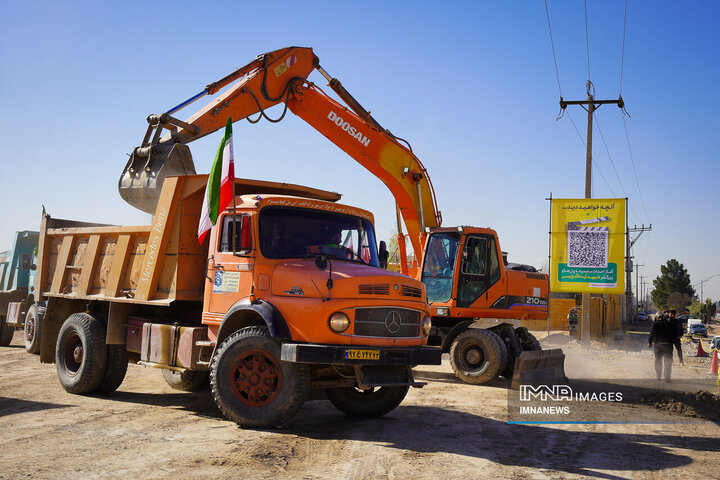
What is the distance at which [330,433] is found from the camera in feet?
27.1

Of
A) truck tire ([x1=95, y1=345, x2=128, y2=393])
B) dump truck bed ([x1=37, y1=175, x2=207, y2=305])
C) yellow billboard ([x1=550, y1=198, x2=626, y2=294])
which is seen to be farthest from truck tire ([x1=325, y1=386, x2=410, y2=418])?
yellow billboard ([x1=550, y1=198, x2=626, y2=294])

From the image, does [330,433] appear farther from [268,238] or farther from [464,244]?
[464,244]

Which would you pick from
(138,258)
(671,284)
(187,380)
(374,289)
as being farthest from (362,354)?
(671,284)

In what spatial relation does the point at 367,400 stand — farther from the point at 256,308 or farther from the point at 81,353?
the point at 81,353

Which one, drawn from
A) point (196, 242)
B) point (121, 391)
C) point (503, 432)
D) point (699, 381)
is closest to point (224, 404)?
point (196, 242)

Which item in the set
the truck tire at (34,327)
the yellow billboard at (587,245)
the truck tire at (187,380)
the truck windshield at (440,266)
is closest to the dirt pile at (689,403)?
the truck windshield at (440,266)

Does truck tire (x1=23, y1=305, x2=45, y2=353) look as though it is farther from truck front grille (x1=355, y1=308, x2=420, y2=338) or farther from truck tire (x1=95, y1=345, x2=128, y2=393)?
truck front grille (x1=355, y1=308, x2=420, y2=338)

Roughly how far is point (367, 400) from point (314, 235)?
2.52 metres

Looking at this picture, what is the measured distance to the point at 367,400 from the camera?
952cm

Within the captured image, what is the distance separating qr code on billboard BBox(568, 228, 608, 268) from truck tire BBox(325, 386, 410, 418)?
51.7 feet

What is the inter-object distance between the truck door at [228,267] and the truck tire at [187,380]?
2972 mm

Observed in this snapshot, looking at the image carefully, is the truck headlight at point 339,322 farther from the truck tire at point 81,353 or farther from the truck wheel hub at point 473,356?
the truck wheel hub at point 473,356

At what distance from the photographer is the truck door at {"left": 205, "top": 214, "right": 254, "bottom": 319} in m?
8.51

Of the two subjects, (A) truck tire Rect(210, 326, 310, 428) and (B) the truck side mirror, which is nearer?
(A) truck tire Rect(210, 326, 310, 428)
